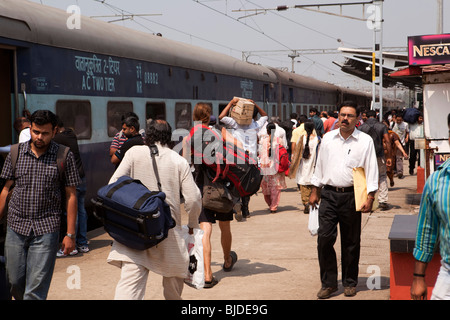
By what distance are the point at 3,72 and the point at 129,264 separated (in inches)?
162

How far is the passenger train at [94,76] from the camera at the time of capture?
7.97 metres

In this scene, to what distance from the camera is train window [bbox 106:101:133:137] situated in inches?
409

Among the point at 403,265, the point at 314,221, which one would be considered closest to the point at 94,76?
the point at 314,221

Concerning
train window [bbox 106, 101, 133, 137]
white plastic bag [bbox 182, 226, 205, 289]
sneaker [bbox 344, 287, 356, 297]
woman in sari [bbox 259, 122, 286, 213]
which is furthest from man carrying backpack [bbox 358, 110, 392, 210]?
white plastic bag [bbox 182, 226, 205, 289]

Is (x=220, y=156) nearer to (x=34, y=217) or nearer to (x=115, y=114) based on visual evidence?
(x=34, y=217)

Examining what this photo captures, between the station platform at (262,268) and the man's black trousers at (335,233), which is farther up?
the man's black trousers at (335,233)

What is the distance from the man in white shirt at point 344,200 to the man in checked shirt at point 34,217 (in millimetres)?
2593

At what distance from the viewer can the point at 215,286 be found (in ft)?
22.3

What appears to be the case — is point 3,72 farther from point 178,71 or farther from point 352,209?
point 178,71

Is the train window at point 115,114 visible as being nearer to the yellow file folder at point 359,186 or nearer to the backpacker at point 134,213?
the yellow file folder at point 359,186

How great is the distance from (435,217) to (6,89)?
5.72m

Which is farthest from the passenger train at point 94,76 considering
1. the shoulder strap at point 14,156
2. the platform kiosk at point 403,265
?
the platform kiosk at point 403,265

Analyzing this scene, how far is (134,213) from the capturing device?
14.7ft

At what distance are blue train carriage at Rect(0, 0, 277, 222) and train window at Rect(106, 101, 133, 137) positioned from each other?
0.05 ft
